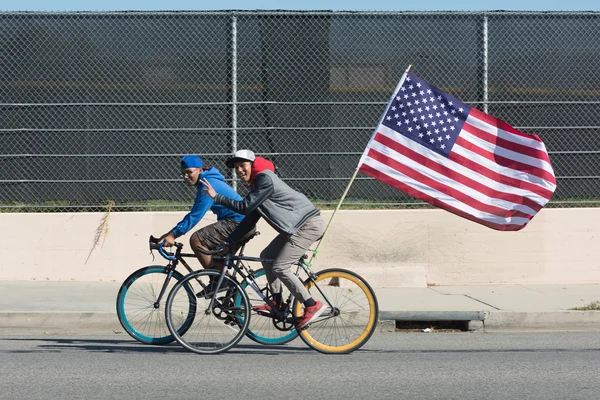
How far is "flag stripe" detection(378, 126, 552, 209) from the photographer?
925 cm

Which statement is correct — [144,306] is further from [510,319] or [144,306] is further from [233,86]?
[233,86]

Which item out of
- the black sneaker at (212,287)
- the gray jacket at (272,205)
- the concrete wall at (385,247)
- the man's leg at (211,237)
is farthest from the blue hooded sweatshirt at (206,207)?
the concrete wall at (385,247)

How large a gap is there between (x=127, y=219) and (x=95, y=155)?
1.02 meters

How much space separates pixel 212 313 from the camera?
8297 millimetres

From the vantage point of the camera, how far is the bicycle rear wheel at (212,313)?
823 centimetres

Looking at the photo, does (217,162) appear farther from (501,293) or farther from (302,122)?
(501,293)

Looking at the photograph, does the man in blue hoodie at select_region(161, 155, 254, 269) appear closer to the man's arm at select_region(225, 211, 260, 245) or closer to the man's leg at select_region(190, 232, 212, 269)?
the man's leg at select_region(190, 232, 212, 269)

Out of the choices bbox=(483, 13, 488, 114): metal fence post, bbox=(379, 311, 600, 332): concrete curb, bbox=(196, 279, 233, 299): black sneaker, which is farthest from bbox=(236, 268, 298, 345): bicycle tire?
bbox=(483, 13, 488, 114): metal fence post

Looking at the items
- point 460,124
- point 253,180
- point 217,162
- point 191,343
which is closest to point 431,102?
point 460,124

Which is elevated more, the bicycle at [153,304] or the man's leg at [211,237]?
the man's leg at [211,237]

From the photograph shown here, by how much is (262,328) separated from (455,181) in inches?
92.1

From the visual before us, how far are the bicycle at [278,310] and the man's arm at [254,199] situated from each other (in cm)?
57

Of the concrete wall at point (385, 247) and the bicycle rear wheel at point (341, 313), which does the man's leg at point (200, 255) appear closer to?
the bicycle rear wheel at point (341, 313)

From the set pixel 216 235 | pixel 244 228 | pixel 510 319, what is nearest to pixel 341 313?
pixel 244 228
